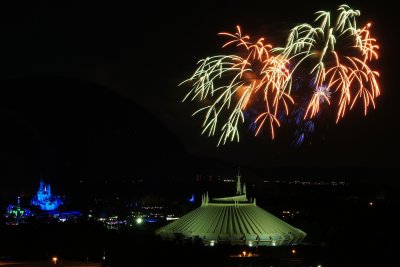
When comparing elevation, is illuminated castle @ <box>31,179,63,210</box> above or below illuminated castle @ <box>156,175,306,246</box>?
above

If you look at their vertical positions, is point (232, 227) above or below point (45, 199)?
below

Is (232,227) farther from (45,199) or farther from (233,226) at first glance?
(45,199)

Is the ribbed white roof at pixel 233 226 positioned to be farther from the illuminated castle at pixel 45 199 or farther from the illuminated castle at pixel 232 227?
the illuminated castle at pixel 45 199

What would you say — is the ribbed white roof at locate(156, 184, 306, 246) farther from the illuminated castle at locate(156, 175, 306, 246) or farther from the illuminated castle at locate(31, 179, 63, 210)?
the illuminated castle at locate(31, 179, 63, 210)

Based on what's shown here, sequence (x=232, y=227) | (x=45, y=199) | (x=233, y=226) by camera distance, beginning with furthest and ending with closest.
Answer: (x=45, y=199)
(x=233, y=226)
(x=232, y=227)

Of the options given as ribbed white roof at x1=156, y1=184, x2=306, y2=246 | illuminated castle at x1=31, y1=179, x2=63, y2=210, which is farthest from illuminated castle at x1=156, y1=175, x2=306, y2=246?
illuminated castle at x1=31, y1=179, x2=63, y2=210

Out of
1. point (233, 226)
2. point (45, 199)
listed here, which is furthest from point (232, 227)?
point (45, 199)
